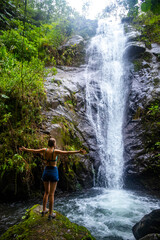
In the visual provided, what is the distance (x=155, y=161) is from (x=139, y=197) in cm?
180

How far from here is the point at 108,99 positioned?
408 inches

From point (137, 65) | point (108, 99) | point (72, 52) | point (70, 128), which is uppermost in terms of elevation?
point (72, 52)

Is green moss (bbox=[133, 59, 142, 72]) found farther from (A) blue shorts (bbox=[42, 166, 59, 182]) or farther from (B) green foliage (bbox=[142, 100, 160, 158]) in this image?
(A) blue shorts (bbox=[42, 166, 59, 182])

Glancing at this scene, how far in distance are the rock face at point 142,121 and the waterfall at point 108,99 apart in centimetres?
56

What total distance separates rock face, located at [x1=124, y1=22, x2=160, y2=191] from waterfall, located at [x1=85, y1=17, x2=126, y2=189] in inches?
21.9

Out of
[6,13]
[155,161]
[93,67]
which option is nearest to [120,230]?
[155,161]

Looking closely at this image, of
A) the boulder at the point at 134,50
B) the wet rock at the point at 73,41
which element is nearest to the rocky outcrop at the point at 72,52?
the wet rock at the point at 73,41

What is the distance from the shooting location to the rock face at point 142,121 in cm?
676

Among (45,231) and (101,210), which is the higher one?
(45,231)

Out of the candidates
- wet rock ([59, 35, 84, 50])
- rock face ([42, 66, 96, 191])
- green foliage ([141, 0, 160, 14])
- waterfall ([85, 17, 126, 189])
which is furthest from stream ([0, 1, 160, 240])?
green foliage ([141, 0, 160, 14])

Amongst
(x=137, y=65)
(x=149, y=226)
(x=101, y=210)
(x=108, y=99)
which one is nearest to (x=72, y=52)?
(x=137, y=65)

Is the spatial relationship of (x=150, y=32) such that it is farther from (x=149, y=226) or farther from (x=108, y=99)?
(x=149, y=226)

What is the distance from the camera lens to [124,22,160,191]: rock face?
22.2 feet

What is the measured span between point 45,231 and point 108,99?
29.0 ft
